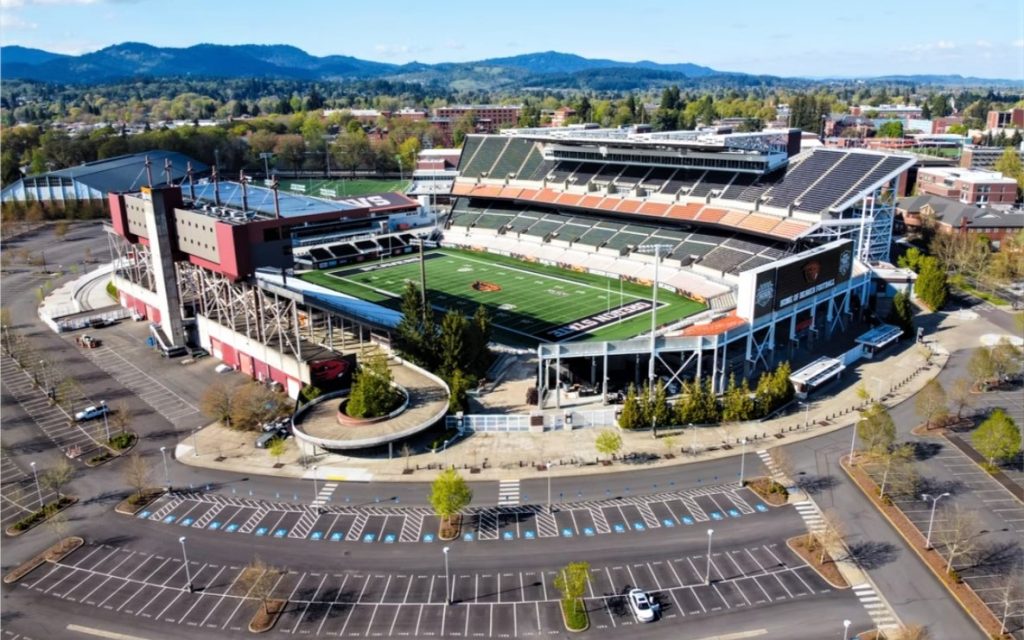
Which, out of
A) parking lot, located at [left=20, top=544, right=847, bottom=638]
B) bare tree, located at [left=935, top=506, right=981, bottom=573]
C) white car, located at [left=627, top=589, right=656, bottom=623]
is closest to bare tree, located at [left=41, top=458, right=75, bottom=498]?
parking lot, located at [left=20, top=544, right=847, bottom=638]

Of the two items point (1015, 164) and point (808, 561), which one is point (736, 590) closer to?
point (808, 561)

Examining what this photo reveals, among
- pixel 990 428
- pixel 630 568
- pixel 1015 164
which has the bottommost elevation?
pixel 630 568

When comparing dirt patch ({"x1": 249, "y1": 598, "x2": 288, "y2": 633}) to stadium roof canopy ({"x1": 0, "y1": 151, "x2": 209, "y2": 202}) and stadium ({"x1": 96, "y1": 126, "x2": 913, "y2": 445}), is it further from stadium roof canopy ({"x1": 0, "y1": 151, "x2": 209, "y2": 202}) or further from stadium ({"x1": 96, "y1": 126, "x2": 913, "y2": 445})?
stadium roof canopy ({"x1": 0, "y1": 151, "x2": 209, "y2": 202})

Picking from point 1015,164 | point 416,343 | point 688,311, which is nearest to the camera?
point 416,343

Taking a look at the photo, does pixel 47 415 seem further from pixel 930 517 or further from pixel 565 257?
pixel 565 257

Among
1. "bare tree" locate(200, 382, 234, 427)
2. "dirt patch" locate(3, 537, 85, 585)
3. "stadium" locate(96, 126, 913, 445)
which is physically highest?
"stadium" locate(96, 126, 913, 445)

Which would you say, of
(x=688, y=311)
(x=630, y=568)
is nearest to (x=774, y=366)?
(x=688, y=311)
